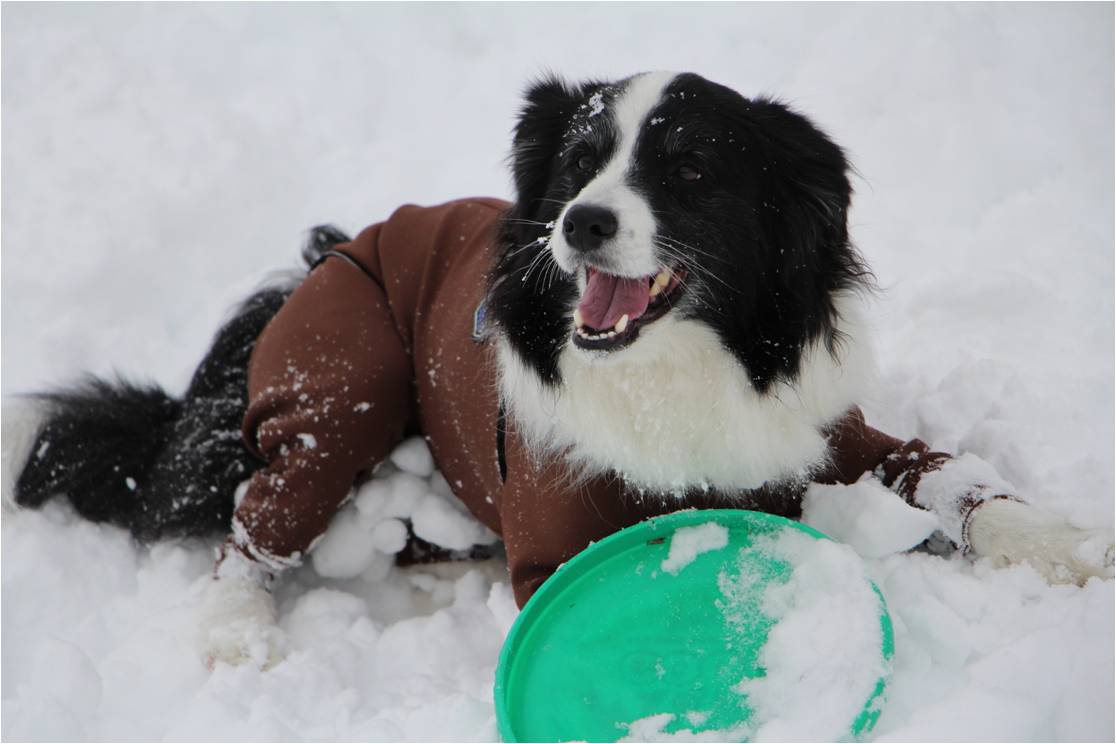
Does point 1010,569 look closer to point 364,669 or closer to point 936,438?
point 936,438

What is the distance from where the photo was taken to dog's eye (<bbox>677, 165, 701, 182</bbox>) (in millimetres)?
2473

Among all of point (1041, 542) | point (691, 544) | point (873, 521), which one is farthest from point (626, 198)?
point (1041, 542)

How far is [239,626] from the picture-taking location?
300 cm

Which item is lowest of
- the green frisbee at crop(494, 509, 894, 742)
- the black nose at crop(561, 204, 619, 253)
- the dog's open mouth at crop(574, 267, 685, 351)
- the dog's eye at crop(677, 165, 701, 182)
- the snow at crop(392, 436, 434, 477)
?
the snow at crop(392, 436, 434, 477)

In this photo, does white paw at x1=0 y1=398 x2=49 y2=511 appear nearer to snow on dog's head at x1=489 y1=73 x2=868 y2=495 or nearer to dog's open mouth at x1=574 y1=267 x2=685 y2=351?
snow on dog's head at x1=489 y1=73 x2=868 y2=495

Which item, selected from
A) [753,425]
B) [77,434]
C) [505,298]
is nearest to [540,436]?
[505,298]

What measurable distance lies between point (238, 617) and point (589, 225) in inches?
73.1

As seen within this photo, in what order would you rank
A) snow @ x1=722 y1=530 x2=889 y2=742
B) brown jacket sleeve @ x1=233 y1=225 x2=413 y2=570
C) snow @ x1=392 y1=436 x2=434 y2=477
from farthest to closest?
snow @ x1=392 y1=436 x2=434 y2=477
brown jacket sleeve @ x1=233 y1=225 x2=413 y2=570
snow @ x1=722 y1=530 x2=889 y2=742

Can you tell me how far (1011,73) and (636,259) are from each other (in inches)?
150

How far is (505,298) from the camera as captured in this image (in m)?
2.73

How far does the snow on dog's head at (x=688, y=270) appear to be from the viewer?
2.42 m

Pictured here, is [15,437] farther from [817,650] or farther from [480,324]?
[817,650]

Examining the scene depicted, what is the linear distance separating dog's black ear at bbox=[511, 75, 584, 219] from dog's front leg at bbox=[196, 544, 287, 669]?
63.7 inches

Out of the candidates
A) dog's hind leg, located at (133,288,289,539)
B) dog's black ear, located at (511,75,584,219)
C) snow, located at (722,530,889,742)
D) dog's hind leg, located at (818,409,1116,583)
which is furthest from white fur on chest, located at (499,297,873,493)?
dog's hind leg, located at (133,288,289,539)
